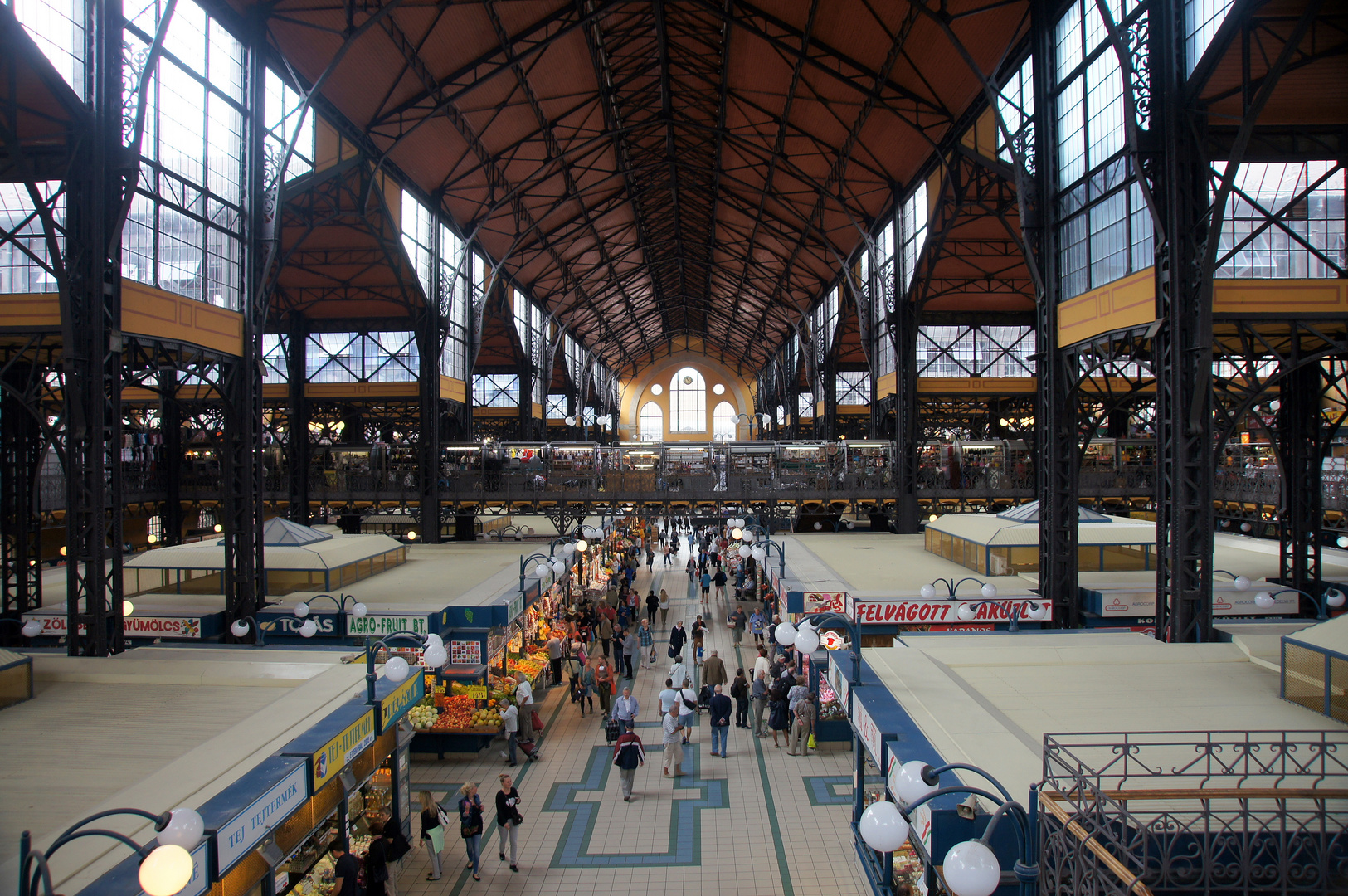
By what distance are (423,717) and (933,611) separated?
9.71m

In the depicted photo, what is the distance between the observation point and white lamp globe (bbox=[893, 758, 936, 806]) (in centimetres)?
511

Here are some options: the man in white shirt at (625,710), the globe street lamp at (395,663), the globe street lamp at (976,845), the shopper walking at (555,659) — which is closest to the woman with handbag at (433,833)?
the globe street lamp at (395,663)

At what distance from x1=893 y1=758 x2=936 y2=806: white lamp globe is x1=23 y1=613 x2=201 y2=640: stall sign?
45.7ft

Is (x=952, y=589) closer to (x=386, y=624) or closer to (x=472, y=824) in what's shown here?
(x=472, y=824)

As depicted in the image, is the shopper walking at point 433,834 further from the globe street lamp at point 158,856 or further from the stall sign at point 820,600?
the stall sign at point 820,600

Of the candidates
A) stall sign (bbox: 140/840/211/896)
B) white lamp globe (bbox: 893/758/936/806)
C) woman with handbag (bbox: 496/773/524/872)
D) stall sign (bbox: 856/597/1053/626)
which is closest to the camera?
white lamp globe (bbox: 893/758/936/806)

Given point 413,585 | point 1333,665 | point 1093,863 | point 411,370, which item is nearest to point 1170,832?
point 1093,863

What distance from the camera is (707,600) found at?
88.8 ft

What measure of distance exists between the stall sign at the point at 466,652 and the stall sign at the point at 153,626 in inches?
190

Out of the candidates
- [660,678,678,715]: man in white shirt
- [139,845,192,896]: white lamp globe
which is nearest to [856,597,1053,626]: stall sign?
[660,678,678,715]: man in white shirt

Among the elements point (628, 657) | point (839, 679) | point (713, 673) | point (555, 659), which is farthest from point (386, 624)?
point (839, 679)

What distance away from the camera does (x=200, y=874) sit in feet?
17.7

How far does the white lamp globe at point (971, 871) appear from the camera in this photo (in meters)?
3.87

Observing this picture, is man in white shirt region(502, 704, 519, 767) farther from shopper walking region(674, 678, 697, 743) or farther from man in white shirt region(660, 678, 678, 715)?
shopper walking region(674, 678, 697, 743)
